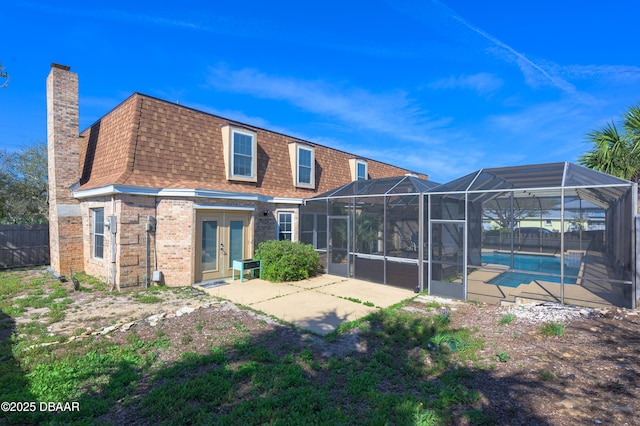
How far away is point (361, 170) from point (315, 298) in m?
11.8

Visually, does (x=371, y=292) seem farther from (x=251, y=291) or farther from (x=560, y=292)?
(x=560, y=292)

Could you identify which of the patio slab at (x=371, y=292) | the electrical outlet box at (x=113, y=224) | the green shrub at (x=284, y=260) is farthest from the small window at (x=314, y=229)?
the electrical outlet box at (x=113, y=224)

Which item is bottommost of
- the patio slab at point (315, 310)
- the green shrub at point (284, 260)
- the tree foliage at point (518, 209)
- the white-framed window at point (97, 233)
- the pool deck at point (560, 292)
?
the patio slab at point (315, 310)

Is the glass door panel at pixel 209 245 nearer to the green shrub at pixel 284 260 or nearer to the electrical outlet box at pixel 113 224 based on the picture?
the green shrub at pixel 284 260

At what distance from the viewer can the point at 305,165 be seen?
1507 centimetres

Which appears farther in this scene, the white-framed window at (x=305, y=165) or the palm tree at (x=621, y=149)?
the white-framed window at (x=305, y=165)

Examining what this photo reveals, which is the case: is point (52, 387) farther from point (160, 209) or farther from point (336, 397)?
point (160, 209)

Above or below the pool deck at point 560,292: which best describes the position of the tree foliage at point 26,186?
above

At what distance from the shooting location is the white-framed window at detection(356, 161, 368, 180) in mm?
18469

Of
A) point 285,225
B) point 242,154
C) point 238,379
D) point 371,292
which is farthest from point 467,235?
point 242,154

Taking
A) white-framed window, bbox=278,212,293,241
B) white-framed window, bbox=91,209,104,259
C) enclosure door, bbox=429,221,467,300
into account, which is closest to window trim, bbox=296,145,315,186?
white-framed window, bbox=278,212,293,241

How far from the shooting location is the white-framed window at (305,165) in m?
14.8

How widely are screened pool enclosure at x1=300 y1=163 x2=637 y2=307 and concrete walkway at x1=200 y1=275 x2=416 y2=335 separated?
0.88 meters

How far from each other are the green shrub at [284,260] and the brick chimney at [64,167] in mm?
6880
